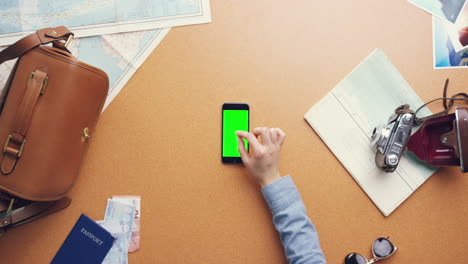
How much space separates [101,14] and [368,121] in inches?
28.9

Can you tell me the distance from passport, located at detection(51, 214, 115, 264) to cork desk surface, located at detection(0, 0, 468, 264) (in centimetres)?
2

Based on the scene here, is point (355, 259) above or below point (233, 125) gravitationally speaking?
below

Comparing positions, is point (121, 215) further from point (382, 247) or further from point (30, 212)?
point (382, 247)

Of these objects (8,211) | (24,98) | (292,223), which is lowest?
(292,223)

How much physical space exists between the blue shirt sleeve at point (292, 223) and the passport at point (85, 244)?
1.31 ft

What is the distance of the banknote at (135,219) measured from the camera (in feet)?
2.22

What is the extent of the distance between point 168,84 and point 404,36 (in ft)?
2.05

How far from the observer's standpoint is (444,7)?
28.7 inches

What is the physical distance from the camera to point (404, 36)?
0.73 meters

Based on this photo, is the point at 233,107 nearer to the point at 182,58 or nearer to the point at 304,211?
the point at 182,58

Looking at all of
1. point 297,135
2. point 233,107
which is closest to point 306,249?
point 297,135

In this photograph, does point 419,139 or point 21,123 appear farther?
point 419,139

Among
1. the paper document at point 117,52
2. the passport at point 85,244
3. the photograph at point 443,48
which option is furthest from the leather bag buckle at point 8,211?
the photograph at point 443,48

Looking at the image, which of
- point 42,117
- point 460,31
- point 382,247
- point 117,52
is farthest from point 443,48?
point 42,117
